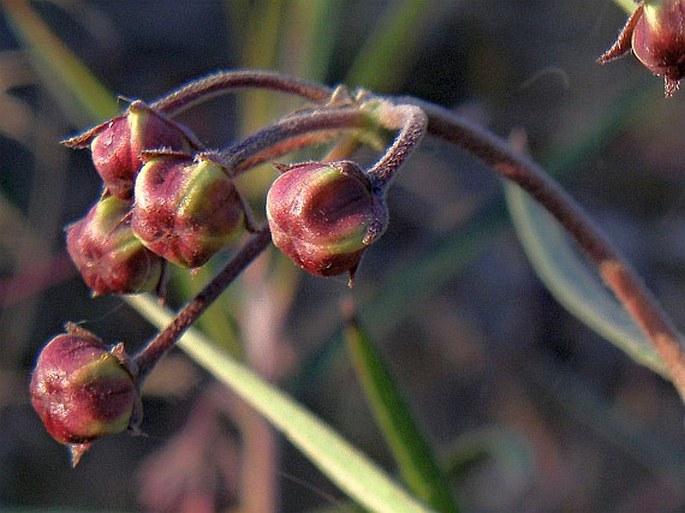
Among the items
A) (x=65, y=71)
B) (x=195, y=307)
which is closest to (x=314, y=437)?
(x=195, y=307)

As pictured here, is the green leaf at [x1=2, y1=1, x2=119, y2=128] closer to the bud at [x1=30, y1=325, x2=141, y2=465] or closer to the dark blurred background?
the dark blurred background

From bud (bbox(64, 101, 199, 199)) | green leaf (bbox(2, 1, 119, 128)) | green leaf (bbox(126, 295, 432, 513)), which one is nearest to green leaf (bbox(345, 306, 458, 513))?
green leaf (bbox(126, 295, 432, 513))

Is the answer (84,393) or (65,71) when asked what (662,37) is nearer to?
(84,393)

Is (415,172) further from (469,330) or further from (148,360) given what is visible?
(148,360)

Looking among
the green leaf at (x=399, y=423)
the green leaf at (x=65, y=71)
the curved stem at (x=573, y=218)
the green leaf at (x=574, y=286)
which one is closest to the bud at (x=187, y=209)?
the curved stem at (x=573, y=218)

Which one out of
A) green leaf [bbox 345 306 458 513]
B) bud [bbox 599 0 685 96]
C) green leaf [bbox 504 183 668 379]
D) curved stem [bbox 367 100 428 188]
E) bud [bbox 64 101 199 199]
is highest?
bud [bbox 599 0 685 96]

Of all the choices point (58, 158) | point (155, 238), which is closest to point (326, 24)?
point (58, 158)
